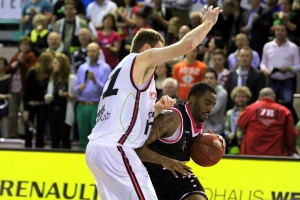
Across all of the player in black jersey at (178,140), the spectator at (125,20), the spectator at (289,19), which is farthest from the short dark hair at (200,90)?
the spectator at (125,20)

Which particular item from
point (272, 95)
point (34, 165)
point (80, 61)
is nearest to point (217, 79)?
point (272, 95)

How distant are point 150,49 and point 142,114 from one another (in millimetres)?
571

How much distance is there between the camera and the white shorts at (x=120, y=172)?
5.82 m

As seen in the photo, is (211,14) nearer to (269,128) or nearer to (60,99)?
(269,128)

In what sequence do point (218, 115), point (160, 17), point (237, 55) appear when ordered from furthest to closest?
1. point (160, 17)
2. point (237, 55)
3. point (218, 115)

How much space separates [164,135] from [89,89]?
5371 mm

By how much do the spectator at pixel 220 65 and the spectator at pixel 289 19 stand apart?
4.48ft

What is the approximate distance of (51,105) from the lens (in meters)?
11.9

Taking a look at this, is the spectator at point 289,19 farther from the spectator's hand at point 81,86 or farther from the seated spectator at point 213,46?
the spectator's hand at point 81,86

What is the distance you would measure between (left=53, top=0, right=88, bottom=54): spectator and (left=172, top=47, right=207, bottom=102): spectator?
226 cm

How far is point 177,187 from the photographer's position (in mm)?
6730

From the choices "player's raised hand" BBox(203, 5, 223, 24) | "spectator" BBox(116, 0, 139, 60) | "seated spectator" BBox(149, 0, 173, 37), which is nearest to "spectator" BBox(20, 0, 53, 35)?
"spectator" BBox(116, 0, 139, 60)

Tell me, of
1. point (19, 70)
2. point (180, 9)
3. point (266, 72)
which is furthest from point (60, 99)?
point (266, 72)

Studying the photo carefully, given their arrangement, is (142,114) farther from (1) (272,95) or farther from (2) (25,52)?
(2) (25,52)
